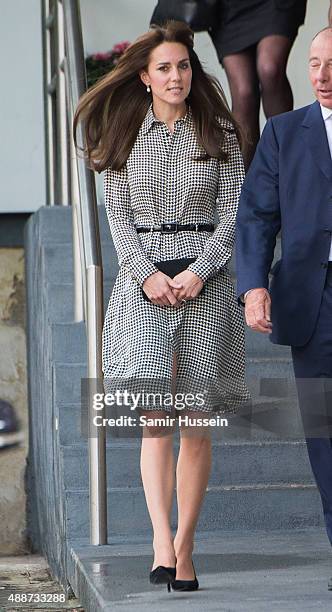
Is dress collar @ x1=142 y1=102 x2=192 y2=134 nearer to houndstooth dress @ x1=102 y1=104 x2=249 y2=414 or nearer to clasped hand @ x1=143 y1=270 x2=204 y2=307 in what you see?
houndstooth dress @ x1=102 y1=104 x2=249 y2=414

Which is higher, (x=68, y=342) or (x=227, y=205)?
(x=227, y=205)

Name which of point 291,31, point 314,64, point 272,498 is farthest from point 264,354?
point 314,64

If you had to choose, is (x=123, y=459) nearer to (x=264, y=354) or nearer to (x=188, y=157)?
(x=264, y=354)

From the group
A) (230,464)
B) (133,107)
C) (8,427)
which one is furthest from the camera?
(8,427)

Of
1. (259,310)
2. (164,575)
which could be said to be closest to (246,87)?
(259,310)

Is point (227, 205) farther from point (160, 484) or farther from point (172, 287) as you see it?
point (160, 484)

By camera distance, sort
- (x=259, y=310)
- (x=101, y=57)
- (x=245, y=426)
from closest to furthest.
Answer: (x=259, y=310), (x=245, y=426), (x=101, y=57)

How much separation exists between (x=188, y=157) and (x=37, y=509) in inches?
115

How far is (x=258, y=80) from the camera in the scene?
568 centimetres

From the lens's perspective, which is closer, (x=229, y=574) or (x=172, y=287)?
(x=172, y=287)

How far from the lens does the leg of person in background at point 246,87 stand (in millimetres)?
5613

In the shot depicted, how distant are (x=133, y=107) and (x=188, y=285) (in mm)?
548

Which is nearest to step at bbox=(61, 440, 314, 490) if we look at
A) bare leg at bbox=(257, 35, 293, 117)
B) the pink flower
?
bare leg at bbox=(257, 35, 293, 117)

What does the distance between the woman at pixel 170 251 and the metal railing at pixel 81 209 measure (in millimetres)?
364
